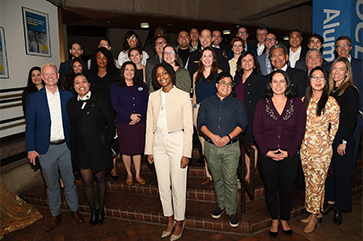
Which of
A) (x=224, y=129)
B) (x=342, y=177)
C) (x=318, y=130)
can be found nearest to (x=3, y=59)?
(x=224, y=129)

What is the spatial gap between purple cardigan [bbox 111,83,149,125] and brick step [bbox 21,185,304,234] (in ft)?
4.28

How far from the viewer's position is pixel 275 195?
320cm

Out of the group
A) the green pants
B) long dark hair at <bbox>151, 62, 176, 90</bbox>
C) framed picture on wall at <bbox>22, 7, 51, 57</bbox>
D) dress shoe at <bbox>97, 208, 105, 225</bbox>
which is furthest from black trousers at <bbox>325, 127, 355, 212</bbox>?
framed picture on wall at <bbox>22, 7, 51, 57</bbox>

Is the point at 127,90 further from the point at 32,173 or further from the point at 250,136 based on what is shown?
the point at 32,173

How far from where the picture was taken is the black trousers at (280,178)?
9.95 feet

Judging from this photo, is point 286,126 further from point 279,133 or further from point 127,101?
Result: point 127,101

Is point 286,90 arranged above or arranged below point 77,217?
above

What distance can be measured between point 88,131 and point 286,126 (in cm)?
246

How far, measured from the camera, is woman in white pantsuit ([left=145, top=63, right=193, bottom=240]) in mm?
3086

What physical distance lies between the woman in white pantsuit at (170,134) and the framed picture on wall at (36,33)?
472 cm

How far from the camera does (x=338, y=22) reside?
541 centimetres

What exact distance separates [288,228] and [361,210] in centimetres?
145

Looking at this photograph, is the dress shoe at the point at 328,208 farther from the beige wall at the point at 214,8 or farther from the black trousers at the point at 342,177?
the beige wall at the point at 214,8

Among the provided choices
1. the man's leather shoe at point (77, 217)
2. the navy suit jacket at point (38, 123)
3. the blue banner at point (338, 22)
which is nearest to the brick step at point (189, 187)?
the man's leather shoe at point (77, 217)
